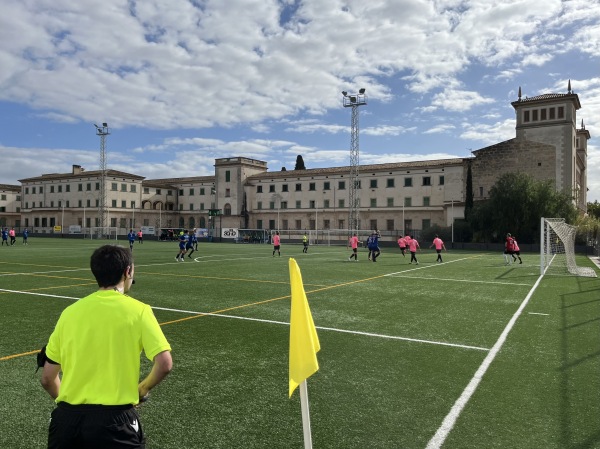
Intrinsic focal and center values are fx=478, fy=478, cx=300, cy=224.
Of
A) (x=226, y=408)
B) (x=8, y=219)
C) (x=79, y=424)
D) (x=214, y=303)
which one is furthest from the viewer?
(x=8, y=219)

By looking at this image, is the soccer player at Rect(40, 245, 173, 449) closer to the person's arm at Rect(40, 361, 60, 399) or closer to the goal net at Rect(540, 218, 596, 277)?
the person's arm at Rect(40, 361, 60, 399)

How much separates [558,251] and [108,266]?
3695 cm

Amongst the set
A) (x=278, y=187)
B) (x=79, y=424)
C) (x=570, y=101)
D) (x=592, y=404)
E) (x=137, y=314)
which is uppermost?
(x=570, y=101)

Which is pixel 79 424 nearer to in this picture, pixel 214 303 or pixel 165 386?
pixel 165 386

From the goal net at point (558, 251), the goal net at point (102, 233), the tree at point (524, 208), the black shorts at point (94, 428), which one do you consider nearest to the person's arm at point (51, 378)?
the black shorts at point (94, 428)

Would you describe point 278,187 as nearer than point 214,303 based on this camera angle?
No

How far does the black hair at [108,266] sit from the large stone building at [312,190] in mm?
60145

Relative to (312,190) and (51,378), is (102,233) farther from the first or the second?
(51,378)

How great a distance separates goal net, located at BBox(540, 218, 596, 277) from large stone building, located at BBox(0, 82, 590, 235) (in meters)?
25.4

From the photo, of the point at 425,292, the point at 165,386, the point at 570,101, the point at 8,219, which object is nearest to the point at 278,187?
the point at 570,101

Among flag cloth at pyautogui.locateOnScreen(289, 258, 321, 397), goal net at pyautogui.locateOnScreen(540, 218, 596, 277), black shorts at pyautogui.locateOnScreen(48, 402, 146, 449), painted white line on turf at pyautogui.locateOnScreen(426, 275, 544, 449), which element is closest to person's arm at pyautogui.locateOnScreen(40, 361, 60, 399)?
black shorts at pyautogui.locateOnScreen(48, 402, 146, 449)

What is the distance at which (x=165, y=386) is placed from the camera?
587 cm

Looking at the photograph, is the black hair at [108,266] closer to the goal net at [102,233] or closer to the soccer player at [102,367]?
the soccer player at [102,367]

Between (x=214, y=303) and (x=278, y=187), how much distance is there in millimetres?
78242
